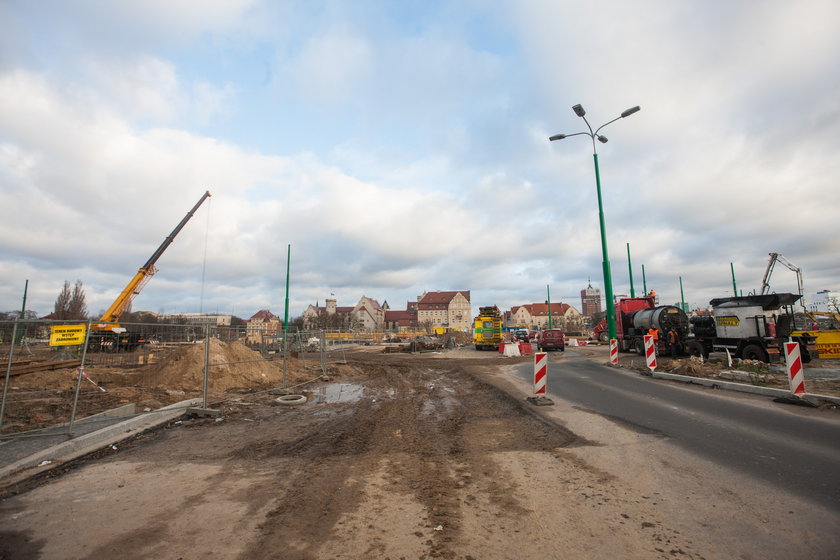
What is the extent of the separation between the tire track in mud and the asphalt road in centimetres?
174

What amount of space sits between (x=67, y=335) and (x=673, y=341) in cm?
2253

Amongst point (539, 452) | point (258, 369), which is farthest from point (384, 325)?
point (539, 452)

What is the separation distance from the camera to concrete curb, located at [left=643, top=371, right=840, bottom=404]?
27.8ft

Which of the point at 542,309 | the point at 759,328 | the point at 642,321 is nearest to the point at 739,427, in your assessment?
the point at 759,328

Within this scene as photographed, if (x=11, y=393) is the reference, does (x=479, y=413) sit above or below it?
below

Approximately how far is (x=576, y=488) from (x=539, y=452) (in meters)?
1.38

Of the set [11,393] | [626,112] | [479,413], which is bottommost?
[479,413]

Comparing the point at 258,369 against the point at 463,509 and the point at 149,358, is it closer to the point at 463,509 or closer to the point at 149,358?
the point at 149,358

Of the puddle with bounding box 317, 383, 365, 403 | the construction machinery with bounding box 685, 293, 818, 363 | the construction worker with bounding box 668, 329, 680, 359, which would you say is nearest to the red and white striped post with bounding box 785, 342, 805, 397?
the construction machinery with bounding box 685, 293, 818, 363

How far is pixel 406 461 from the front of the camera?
5367mm

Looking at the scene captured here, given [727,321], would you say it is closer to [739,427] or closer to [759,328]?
[759,328]

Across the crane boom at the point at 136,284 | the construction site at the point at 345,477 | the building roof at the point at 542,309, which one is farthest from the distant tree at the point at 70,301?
the building roof at the point at 542,309

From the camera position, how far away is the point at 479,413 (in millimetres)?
8812

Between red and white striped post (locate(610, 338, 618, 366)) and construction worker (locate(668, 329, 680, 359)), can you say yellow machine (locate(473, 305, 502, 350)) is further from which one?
red and white striped post (locate(610, 338, 618, 366))
